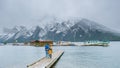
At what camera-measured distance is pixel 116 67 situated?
122ft

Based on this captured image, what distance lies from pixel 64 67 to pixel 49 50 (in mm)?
4412

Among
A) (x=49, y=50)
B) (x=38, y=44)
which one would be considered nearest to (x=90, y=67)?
(x=49, y=50)

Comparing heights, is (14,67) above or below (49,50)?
below

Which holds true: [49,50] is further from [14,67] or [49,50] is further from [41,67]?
[41,67]

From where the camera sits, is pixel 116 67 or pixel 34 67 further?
pixel 116 67

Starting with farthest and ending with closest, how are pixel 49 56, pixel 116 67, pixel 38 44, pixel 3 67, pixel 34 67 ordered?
pixel 38 44, pixel 49 56, pixel 3 67, pixel 116 67, pixel 34 67

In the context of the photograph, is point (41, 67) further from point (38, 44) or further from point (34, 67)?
point (38, 44)

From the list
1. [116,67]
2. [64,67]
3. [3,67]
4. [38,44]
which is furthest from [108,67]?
[38,44]

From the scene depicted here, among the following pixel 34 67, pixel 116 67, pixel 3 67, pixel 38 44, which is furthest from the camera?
pixel 38 44

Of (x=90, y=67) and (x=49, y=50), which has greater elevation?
(x=49, y=50)

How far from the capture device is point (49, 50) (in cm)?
3994

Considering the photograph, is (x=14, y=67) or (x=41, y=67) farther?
(x=14, y=67)

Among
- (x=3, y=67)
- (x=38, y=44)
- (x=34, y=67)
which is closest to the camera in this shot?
(x=34, y=67)

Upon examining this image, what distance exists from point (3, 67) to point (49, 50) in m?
8.32
